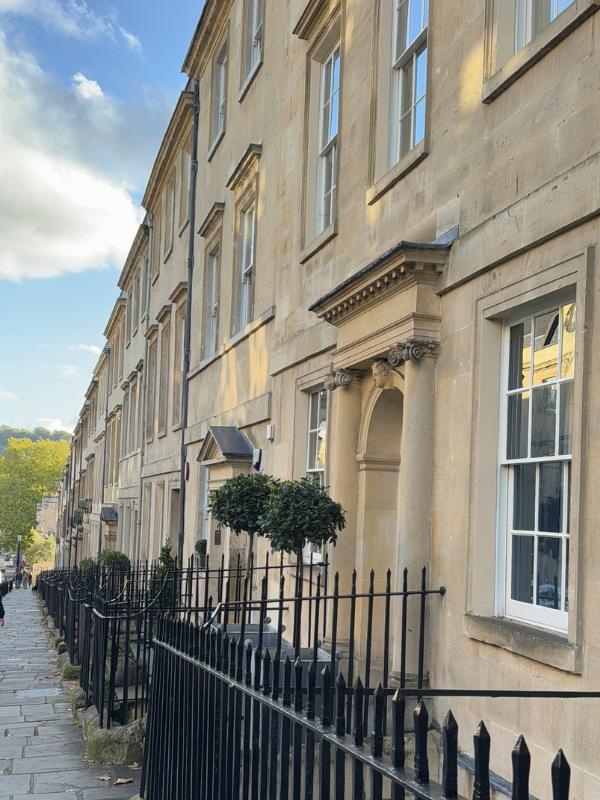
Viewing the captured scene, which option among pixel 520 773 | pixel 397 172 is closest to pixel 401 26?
pixel 397 172

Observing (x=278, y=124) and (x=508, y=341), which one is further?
(x=278, y=124)

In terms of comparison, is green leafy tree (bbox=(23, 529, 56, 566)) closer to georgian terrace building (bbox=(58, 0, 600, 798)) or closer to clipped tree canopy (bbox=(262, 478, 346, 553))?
georgian terrace building (bbox=(58, 0, 600, 798))

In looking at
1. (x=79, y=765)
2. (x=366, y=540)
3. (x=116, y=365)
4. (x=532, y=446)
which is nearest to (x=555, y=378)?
(x=532, y=446)

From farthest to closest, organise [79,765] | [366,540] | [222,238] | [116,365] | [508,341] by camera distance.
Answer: [116,365] → [222,238] → [366,540] → [79,765] → [508,341]

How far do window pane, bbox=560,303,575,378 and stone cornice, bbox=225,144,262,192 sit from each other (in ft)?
29.3

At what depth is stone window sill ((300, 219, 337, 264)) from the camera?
30.6 ft

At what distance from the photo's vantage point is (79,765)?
24.5 ft

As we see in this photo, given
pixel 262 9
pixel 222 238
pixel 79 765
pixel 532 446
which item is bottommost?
pixel 79 765

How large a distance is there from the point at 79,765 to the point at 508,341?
4931 millimetres

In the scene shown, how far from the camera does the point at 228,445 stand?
1277 centimetres

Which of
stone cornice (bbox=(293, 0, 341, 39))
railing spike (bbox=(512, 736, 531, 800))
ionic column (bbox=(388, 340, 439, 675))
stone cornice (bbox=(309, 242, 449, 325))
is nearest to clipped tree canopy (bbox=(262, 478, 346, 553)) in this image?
ionic column (bbox=(388, 340, 439, 675))

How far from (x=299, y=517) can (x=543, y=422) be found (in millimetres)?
2871

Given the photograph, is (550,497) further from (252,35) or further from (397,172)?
(252,35)

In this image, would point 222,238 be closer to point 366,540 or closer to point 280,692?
point 366,540
